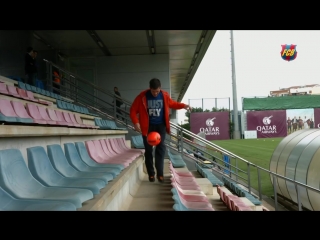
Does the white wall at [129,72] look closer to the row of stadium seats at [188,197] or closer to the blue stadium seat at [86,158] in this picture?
the row of stadium seats at [188,197]

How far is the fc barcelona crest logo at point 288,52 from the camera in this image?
22.1m

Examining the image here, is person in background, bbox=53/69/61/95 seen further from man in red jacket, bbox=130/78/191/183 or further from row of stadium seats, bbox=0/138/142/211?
row of stadium seats, bbox=0/138/142/211

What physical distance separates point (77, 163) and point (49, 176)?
0.77 meters

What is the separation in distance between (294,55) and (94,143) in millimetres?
20746

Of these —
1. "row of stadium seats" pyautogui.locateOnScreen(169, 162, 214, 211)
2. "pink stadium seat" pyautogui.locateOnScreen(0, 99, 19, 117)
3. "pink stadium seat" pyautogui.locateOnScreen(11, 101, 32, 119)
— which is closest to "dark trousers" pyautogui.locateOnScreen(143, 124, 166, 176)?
"row of stadium seats" pyautogui.locateOnScreen(169, 162, 214, 211)

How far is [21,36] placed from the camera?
9.81 metres

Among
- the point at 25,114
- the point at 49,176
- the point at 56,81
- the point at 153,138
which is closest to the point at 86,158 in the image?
the point at 25,114

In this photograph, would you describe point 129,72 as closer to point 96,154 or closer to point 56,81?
point 56,81

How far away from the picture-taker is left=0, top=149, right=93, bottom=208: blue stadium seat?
182 centimetres

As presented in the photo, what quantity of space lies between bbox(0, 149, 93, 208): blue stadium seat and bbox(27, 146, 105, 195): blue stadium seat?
12cm

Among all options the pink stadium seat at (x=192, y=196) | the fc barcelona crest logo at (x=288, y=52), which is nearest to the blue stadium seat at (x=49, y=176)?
the pink stadium seat at (x=192, y=196)

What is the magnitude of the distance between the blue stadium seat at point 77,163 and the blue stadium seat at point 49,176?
1.64 feet
